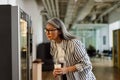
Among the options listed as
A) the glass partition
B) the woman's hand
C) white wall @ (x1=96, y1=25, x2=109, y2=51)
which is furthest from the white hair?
white wall @ (x1=96, y1=25, x2=109, y2=51)

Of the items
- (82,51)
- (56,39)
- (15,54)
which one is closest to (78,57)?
(82,51)

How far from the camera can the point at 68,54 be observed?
226 cm

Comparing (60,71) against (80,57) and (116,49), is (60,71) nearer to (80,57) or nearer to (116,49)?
(80,57)

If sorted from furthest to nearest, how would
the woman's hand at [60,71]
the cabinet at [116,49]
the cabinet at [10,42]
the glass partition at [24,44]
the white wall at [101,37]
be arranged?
the white wall at [101,37], the cabinet at [116,49], the glass partition at [24,44], the cabinet at [10,42], the woman's hand at [60,71]

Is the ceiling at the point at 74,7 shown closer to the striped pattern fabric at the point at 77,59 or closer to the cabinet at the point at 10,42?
the cabinet at the point at 10,42

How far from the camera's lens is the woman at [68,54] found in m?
2.21

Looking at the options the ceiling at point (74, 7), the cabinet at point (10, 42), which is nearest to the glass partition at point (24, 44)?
the cabinet at point (10, 42)

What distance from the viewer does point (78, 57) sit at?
2.22 meters

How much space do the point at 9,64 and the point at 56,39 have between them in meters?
1.37

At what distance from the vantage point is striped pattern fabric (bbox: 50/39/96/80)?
2.22 metres

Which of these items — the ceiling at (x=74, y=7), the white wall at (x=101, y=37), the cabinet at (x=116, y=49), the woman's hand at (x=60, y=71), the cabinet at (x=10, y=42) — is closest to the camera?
the woman's hand at (x=60, y=71)

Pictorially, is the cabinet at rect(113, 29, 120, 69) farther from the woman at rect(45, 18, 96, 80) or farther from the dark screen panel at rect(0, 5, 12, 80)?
the woman at rect(45, 18, 96, 80)

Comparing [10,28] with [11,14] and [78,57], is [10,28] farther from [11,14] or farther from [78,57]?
[78,57]

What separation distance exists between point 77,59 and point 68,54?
0.09 metres
